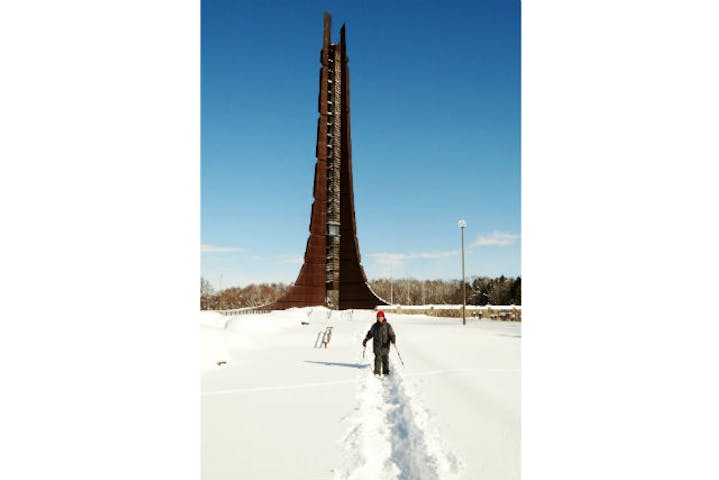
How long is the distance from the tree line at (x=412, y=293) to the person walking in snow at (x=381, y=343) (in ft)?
166

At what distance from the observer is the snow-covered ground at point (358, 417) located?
350cm

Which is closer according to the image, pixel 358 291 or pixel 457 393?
pixel 457 393

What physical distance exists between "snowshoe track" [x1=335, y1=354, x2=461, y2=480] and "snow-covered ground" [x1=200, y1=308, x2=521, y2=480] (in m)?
0.01

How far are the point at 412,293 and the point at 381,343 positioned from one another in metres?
92.2

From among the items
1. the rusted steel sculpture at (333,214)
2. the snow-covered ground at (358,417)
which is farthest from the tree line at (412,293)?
the snow-covered ground at (358,417)

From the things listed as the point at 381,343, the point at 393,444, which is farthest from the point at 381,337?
the point at 393,444

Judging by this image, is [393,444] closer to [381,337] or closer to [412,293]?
[381,337]

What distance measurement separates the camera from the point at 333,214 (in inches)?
1292
